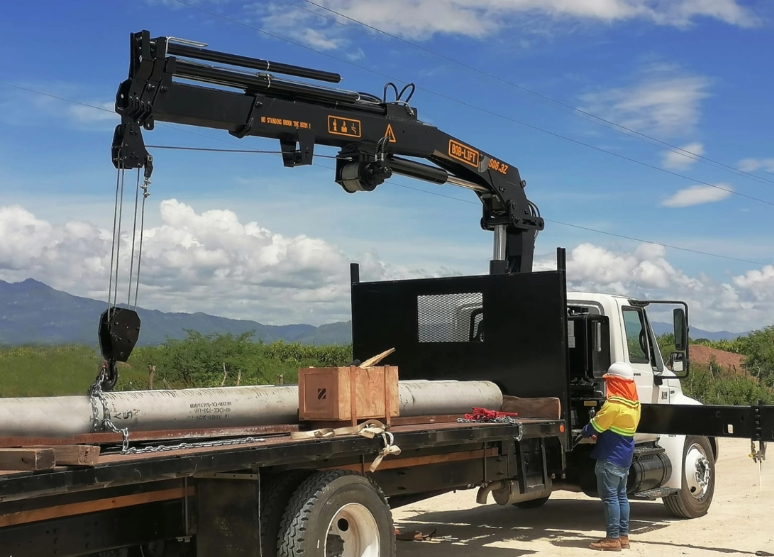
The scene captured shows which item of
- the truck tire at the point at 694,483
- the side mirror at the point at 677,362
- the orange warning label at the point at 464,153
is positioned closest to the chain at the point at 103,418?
the orange warning label at the point at 464,153

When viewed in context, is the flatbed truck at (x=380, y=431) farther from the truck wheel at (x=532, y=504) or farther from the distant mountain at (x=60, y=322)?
the distant mountain at (x=60, y=322)

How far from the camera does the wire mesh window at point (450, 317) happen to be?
9047mm

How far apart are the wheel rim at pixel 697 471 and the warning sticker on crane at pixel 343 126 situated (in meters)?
5.07

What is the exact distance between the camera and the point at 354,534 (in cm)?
643

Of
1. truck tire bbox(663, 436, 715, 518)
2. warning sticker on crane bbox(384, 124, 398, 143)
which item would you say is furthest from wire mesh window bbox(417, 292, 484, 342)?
truck tire bbox(663, 436, 715, 518)

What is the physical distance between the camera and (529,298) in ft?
27.9

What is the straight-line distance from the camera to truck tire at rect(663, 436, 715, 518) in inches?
411

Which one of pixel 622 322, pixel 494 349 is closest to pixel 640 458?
pixel 622 322

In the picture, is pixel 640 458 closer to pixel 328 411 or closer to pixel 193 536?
pixel 328 411

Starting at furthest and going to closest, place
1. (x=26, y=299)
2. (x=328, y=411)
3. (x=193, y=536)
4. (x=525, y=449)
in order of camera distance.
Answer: (x=26, y=299), (x=525, y=449), (x=328, y=411), (x=193, y=536)

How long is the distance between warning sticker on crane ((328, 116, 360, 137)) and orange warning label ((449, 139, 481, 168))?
58.4 inches

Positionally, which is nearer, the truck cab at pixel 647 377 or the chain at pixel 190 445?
the chain at pixel 190 445

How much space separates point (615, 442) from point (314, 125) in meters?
3.81

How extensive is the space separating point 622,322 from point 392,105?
3.20m
